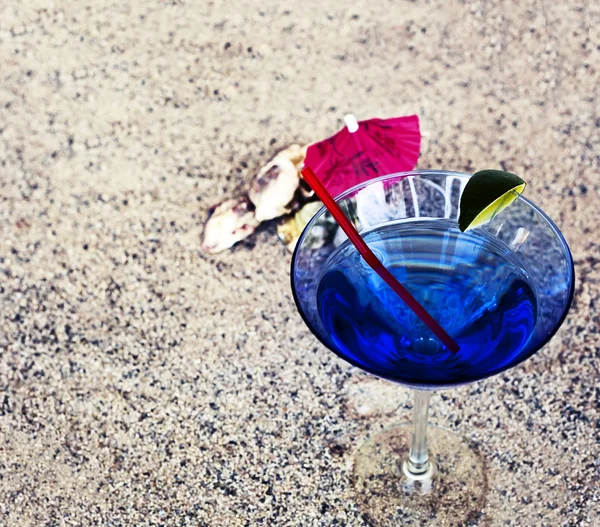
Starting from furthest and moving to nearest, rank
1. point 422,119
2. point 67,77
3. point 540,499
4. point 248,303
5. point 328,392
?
point 67,77 → point 422,119 → point 248,303 → point 328,392 → point 540,499

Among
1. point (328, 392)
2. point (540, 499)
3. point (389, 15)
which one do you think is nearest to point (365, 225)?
point (328, 392)

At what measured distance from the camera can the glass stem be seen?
1.49 metres

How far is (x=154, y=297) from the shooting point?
1.97 m

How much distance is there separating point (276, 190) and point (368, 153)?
11.6 inches

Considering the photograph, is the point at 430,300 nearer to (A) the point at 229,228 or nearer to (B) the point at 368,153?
(B) the point at 368,153

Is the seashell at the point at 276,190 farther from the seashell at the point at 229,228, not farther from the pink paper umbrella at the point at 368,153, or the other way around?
the pink paper umbrella at the point at 368,153

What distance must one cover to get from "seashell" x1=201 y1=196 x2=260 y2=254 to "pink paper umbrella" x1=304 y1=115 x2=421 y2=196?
0.96 feet

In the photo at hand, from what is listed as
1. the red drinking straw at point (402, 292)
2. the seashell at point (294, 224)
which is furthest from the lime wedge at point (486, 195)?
the seashell at point (294, 224)

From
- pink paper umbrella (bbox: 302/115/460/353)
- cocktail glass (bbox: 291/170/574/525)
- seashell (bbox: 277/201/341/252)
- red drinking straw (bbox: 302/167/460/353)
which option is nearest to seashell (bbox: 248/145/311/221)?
seashell (bbox: 277/201/341/252)

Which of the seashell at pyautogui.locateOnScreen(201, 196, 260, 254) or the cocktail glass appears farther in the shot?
the seashell at pyautogui.locateOnScreen(201, 196, 260, 254)

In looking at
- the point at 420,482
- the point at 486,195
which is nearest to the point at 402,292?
the point at 486,195

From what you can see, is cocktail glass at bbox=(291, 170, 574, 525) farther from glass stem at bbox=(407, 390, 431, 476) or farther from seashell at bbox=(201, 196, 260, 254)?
seashell at bbox=(201, 196, 260, 254)

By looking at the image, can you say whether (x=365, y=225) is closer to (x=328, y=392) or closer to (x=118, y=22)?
(x=328, y=392)

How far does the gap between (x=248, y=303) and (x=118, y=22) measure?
1083 mm
